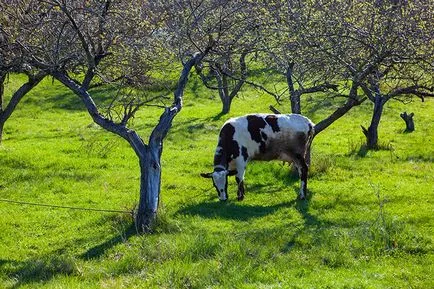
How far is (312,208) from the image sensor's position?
1448 centimetres

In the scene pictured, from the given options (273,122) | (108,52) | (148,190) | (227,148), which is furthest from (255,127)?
(108,52)

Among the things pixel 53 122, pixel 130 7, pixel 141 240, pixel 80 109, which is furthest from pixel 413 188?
pixel 80 109

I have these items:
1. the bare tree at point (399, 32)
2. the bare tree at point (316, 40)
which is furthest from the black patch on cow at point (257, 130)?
the bare tree at point (399, 32)

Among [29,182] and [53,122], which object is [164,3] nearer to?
[29,182]

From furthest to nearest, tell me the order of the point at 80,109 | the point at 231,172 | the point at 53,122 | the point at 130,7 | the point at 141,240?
the point at 80,109 < the point at 53,122 < the point at 231,172 < the point at 130,7 < the point at 141,240

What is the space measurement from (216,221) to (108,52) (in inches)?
192

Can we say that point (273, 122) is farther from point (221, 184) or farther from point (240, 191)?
point (221, 184)

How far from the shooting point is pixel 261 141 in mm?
16172

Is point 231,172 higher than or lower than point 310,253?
higher

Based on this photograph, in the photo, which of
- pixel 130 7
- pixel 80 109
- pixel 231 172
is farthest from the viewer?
pixel 80 109

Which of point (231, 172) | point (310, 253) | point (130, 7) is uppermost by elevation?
point (130, 7)

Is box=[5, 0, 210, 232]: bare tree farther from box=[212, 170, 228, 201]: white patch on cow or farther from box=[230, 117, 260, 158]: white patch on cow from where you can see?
box=[230, 117, 260, 158]: white patch on cow

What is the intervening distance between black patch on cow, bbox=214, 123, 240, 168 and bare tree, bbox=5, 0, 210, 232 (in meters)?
2.91

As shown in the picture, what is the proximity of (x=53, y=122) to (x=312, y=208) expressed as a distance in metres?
19.7
